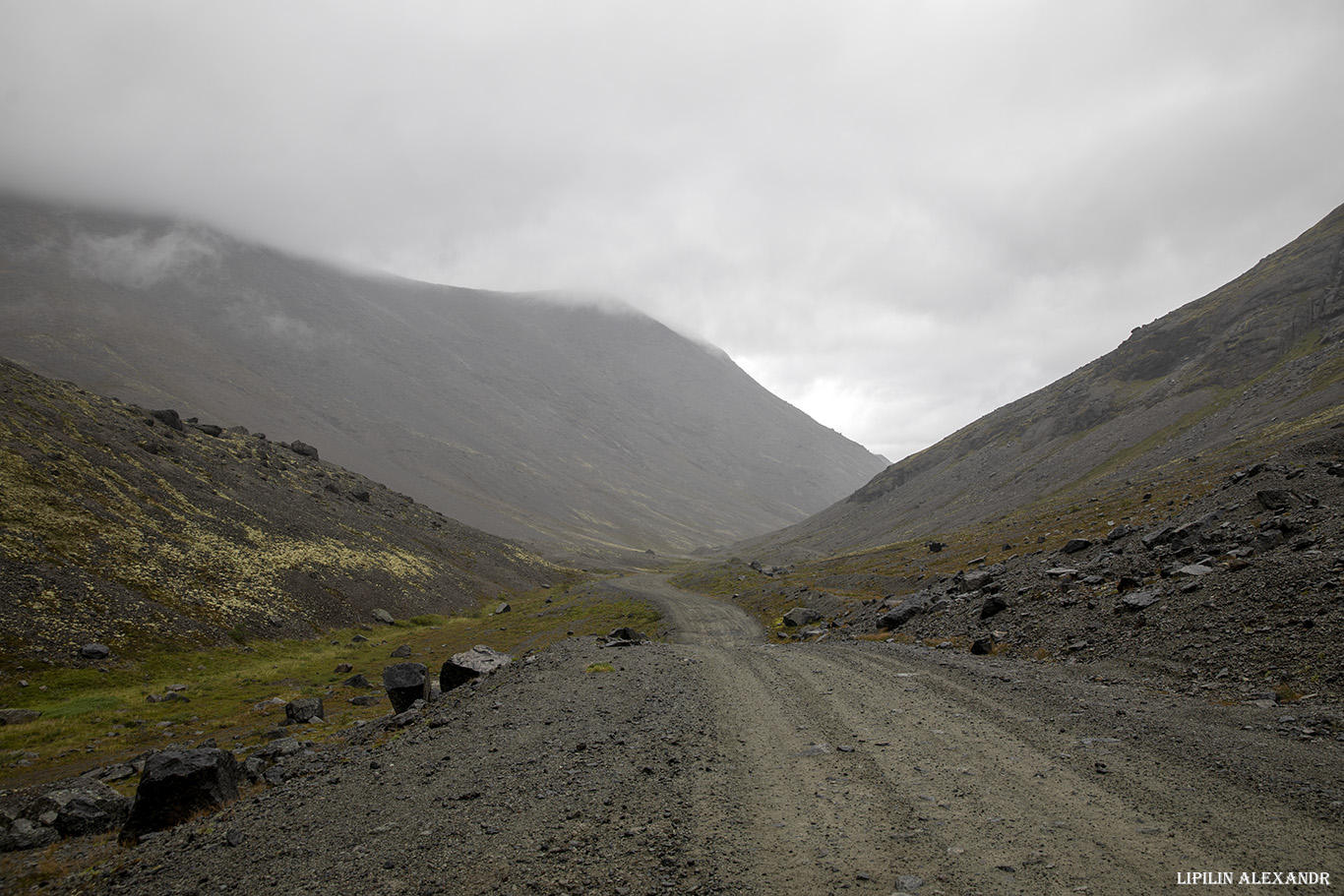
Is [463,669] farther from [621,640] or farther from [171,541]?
[171,541]

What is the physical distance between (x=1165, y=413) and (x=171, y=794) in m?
128

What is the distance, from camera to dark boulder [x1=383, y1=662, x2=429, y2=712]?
18.6 metres

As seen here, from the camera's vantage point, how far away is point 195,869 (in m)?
9.12

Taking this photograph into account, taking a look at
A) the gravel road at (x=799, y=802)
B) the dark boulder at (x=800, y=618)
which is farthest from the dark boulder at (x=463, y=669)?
the dark boulder at (x=800, y=618)

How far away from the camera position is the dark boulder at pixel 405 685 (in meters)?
18.6

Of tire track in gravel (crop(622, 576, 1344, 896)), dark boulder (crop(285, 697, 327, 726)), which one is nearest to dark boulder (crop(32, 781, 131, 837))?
dark boulder (crop(285, 697, 327, 726))

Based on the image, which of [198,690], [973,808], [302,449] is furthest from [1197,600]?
[302,449]

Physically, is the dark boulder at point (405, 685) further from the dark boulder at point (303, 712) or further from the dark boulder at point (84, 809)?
the dark boulder at point (84, 809)

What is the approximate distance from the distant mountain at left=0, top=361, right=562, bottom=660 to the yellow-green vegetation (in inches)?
87.6

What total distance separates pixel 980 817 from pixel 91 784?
2017cm

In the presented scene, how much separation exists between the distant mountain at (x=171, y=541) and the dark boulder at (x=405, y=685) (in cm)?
2041

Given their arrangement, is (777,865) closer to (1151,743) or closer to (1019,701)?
(1151,743)

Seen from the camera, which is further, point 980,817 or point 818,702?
point 818,702

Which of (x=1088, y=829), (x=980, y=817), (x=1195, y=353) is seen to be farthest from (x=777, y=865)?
(x=1195, y=353)
